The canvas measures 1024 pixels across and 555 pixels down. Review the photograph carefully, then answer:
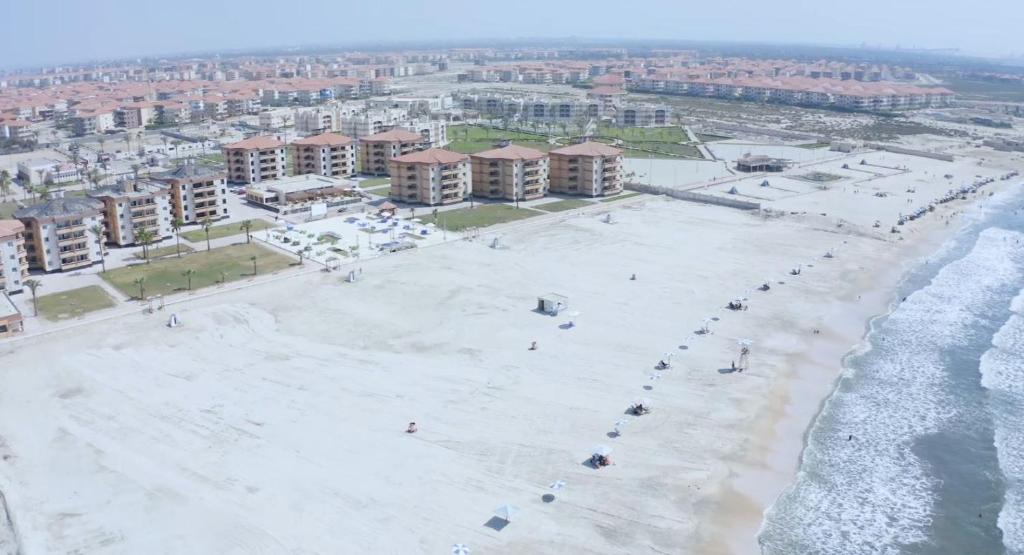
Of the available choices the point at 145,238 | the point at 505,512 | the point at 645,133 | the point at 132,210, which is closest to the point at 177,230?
the point at 132,210

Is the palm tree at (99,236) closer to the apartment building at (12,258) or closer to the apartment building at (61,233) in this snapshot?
the apartment building at (61,233)

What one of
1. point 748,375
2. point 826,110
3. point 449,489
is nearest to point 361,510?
point 449,489

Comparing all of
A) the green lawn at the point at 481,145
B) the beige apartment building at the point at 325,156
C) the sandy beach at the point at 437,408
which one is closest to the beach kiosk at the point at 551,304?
the sandy beach at the point at 437,408

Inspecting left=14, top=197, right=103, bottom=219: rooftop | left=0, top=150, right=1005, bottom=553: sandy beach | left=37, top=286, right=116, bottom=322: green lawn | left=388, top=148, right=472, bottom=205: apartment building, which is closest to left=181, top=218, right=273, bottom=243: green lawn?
left=14, top=197, right=103, bottom=219: rooftop

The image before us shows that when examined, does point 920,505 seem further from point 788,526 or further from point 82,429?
point 82,429

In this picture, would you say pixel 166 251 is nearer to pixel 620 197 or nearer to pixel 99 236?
pixel 99 236

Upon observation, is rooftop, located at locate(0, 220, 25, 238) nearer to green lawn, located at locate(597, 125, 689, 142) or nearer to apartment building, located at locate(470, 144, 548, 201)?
apartment building, located at locate(470, 144, 548, 201)
